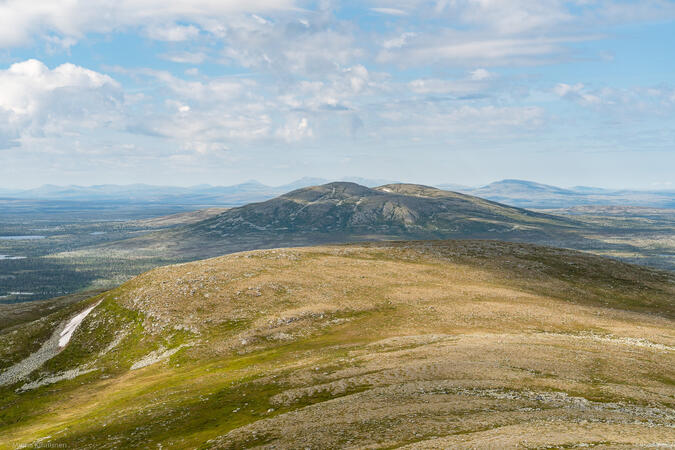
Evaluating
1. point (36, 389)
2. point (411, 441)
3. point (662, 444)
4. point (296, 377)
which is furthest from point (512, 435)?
point (36, 389)

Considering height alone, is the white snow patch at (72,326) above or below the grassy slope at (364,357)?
below

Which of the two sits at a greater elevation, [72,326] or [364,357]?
[364,357]

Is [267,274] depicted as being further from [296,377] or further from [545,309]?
[545,309]

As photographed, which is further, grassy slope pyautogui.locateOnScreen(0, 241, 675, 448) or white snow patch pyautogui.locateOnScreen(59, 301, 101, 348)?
white snow patch pyautogui.locateOnScreen(59, 301, 101, 348)

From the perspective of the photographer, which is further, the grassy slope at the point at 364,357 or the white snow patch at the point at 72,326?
the white snow patch at the point at 72,326

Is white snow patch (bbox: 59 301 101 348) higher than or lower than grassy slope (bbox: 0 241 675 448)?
lower

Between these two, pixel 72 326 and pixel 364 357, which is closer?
pixel 364 357
